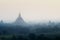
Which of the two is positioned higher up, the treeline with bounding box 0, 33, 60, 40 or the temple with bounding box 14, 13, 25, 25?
the temple with bounding box 14, 13, 25, 25

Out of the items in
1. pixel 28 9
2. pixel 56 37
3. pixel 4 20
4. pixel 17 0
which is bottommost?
pixel 56 37

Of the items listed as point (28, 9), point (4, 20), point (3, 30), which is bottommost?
point (3, 30)

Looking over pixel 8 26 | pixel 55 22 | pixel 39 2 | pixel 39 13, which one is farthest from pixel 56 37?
pixel 8 26

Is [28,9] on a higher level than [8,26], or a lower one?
higher

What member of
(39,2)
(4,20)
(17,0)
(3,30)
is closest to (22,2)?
(17,0)

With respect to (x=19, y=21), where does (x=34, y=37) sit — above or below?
below

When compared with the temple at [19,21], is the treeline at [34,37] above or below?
below

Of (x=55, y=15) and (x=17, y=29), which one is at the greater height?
(x=55, y=15)

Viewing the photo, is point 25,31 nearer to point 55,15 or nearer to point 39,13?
point 39,13

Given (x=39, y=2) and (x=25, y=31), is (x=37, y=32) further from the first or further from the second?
(x=39, y=2)
